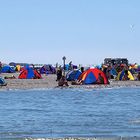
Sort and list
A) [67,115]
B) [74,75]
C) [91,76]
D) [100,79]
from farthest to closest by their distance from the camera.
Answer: [74,75], [100,79], [91,76], [67,115]

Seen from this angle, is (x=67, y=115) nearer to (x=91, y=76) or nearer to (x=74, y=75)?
(x=91, y=76)

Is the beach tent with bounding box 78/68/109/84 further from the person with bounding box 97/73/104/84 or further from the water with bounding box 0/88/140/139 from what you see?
the water with bounding box 0/88/140/139

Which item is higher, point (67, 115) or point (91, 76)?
point (91, 76)

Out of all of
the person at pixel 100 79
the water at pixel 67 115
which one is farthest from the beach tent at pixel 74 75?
the water at pixel 67 115

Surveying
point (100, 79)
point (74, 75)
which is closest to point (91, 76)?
point (100, 79)

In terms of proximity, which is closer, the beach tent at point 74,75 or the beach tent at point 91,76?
the beach tent at point 91,76

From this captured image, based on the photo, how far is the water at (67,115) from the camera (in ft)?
67.8

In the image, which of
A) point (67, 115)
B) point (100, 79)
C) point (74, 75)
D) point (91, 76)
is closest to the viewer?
point (67, 115)

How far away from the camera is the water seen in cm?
2067

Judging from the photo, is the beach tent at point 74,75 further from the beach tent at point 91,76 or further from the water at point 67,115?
the water at point 67,115

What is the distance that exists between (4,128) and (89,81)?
30.3m

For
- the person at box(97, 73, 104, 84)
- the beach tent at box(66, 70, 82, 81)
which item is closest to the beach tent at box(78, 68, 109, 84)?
the person at box(97, 73, 104, 84)

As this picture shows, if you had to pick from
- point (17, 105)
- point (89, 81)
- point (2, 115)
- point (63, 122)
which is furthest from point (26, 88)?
point (63, 122)

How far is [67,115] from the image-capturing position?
87.8 feet
